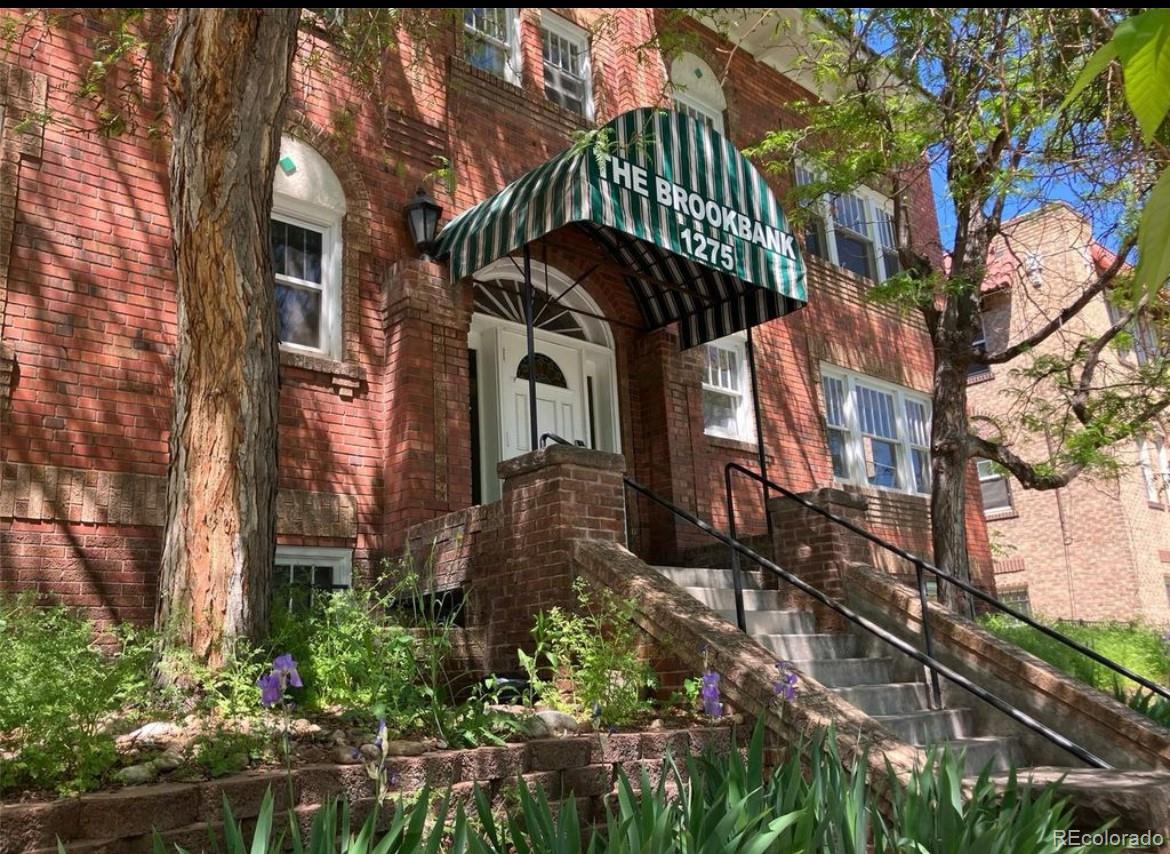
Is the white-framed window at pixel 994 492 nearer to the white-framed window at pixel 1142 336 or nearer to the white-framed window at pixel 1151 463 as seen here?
the white-framed window at pixel 1151 463

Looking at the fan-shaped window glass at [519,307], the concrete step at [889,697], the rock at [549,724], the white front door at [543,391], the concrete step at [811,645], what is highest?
the fan-shaped window glass at [519,307]

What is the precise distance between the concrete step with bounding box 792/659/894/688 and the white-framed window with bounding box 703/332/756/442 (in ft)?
15.7

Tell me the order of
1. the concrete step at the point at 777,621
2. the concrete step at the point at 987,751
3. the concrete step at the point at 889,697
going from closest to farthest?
the concrete step at the point at 987,751, the concrete step at the point at 889,697, the concrete step at the point at 777,621

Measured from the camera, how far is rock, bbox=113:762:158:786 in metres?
3.97

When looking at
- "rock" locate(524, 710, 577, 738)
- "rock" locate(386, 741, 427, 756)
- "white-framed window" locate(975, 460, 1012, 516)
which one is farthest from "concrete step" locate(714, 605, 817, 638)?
"white-framed window" locate(975, 460, 1012, 516)

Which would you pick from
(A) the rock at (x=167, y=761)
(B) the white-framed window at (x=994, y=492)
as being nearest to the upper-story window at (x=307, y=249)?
(A) the rock at (x=167, y=761)

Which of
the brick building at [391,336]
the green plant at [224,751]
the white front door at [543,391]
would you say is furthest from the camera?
the white front door at [543,391]

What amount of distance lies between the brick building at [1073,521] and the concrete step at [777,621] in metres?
14.9

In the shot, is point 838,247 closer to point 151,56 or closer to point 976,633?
point 976,633

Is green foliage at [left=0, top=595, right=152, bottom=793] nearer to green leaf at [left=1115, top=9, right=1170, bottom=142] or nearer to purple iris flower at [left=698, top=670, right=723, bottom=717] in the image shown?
purple iris flower at [left=698, top=670, right=723, bottom=717]

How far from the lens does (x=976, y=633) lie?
8.22 meters

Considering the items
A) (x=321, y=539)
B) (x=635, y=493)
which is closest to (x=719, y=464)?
(x=635, y=493)

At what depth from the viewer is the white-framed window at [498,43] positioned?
11.1 metres

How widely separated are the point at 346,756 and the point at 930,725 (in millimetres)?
4430
